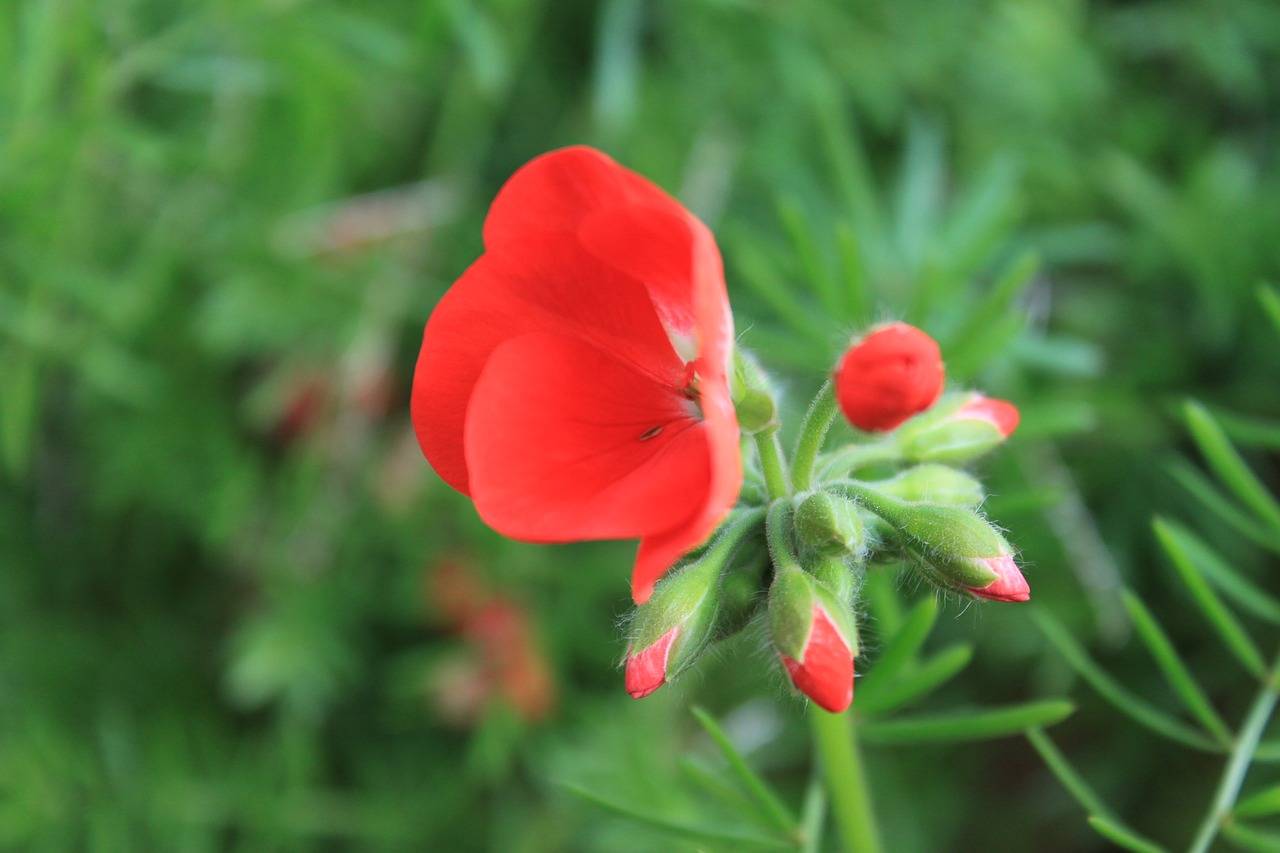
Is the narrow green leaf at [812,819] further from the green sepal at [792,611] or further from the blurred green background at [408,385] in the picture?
the blurred green background at [408,385]

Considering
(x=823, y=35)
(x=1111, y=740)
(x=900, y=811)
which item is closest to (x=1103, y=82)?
(x=823, y=35)

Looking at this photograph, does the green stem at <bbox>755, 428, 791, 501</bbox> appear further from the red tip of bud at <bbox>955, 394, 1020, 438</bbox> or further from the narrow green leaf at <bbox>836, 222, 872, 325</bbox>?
the narrow green leaf at <bbox>836, 222, 872, 325</bbox>

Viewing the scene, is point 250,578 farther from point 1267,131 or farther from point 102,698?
point 1267,131

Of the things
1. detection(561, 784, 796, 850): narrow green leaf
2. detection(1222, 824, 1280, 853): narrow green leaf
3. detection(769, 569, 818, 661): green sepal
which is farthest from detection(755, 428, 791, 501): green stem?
detection(1222, 824, 1280, 853): narrow green leaf

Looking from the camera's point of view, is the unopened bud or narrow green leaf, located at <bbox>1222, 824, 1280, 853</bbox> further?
narrow green leaf, located at <bbox>1222, 824, 1280, 853</bbox>

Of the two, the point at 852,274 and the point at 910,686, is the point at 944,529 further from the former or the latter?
the point at 852,274

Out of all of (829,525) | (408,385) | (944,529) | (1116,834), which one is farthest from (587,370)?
Result: (408,385)

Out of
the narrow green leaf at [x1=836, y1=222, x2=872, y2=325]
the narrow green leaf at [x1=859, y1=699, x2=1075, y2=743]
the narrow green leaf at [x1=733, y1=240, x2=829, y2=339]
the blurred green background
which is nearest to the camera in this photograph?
the narrow green leaf at [x1=859, y1=699, x2=1075, y2=743]
